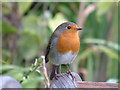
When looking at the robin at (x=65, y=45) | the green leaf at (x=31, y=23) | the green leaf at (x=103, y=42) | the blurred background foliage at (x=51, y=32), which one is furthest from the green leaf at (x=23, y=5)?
the robin at (x=65, y=45)

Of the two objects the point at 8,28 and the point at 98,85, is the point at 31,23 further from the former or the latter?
the point at 98,85

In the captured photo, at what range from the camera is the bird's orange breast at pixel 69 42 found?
2215 mm

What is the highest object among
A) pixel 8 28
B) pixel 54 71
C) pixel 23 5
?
pixel 23 5

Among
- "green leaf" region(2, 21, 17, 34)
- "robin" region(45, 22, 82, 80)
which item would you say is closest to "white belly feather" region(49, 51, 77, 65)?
"robin" region(45, 22, 82, 80)

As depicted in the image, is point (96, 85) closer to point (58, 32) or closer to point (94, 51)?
point (58, 32)

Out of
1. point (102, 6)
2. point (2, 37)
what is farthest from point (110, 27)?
point (2, 37)

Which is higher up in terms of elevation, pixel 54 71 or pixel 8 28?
pixel 8 28

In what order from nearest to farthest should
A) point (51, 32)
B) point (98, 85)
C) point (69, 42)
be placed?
point (98, 85) → point (69, 42) → point (51, 32)

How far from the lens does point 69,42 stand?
2232 millimetres

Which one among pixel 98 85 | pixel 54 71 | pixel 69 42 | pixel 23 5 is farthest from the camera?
pixel 23 5

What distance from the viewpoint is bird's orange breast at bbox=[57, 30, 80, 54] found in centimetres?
221

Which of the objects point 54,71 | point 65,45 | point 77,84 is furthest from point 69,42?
point 77,84

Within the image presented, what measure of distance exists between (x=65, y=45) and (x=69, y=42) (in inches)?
1.4

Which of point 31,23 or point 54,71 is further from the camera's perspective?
point 31,23
